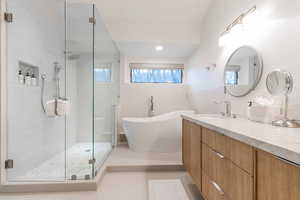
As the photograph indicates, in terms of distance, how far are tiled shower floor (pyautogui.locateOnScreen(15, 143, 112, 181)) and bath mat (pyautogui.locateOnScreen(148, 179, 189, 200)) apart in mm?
787

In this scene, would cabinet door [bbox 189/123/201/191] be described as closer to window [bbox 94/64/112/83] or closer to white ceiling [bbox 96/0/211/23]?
window [bbox 94/64/112/83]

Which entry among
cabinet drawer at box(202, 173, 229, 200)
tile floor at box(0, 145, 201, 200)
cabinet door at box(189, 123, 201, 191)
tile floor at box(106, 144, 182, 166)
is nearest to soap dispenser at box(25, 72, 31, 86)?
tile floor at box(0, 145, 201, 200)

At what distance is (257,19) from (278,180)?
166 cm

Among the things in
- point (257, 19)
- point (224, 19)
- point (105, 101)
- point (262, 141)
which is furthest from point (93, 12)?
point (262, 141)

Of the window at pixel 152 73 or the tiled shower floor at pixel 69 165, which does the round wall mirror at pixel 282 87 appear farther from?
the window at pixel 152 73

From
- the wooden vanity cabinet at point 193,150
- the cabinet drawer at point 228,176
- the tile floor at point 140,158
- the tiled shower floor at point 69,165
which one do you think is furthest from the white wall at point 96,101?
the cabinet drawer at point 228,176

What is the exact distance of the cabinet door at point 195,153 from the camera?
1717 mm

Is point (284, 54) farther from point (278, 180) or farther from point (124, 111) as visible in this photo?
point (124, 111)

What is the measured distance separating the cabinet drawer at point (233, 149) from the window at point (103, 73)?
1984 mm

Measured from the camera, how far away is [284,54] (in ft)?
4.83

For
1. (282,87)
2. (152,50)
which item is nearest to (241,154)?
(282,87)

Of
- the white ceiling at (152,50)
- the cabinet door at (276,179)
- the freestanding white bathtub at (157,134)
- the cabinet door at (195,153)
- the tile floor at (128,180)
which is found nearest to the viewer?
the cabinet door at (276,179)

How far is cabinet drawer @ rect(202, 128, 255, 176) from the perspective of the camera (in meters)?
0.92

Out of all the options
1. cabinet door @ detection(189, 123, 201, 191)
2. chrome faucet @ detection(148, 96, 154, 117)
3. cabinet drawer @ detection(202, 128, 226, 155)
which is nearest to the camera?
cabinet drawer @ detection(202, 128, 226, 155)
